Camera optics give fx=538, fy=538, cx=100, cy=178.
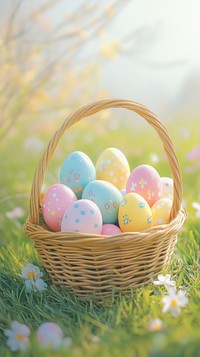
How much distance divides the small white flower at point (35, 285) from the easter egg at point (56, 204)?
181 millimetres

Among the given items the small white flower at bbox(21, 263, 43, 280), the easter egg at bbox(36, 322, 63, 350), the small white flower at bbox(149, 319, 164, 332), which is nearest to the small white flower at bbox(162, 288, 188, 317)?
the small white flower at bbox(149, 319, 164, 332)

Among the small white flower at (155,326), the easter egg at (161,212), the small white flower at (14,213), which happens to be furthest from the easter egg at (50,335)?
the small white flower at (14,213)

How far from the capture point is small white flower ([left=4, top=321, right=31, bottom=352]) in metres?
1.41

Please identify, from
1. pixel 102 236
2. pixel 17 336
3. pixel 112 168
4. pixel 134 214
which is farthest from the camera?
pixel 112 168

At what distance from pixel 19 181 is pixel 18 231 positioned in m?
1.00

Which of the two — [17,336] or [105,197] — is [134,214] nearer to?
[105,197]

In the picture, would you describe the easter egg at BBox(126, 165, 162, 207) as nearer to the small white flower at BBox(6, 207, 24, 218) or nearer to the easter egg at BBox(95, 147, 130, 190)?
the easter egg at BBox(95, 147, 130, 190)

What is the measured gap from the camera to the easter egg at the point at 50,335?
4.19 feet

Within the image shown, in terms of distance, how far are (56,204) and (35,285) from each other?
10.7 inches

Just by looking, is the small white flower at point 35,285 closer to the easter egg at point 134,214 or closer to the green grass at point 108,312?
the green grass at point 108,312

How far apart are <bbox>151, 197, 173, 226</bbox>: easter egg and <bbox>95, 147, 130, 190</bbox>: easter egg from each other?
0.21 meters

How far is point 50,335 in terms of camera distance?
135 centimetres

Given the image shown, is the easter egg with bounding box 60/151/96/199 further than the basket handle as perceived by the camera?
Yes

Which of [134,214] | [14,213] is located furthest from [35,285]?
[14,213]
